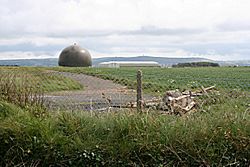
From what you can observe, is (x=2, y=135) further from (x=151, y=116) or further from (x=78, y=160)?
(x=151, y=116)

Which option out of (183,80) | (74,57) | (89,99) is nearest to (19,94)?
(89,99)

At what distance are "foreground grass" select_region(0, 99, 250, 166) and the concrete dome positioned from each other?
78.7 m

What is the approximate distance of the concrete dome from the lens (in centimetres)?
8544

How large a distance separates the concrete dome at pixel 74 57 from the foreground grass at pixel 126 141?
3098 inches

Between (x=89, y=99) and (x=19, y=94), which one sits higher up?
(x=19, y=94)

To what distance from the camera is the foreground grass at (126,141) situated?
5.88 meters

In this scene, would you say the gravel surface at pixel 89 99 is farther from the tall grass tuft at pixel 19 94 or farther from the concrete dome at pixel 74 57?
the concrete dome at pixel 74 57

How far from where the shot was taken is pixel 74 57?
8581 cm

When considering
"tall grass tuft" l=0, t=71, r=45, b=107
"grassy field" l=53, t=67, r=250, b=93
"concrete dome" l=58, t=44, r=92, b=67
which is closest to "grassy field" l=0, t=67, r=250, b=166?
"tall grass tuft" l=0, t=71, r=45, b=107

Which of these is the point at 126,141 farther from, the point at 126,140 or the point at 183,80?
the point at 183,80

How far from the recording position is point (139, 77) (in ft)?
29.2

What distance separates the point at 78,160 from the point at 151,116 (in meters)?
1.37

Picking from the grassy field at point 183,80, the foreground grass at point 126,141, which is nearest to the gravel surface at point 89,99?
the foreground grass at point 126,141

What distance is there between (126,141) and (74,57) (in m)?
80.6
